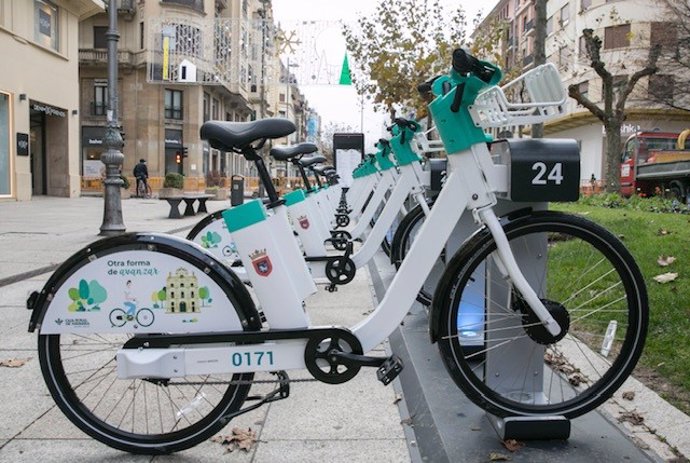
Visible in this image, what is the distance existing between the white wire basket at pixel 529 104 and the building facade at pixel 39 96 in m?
21.6

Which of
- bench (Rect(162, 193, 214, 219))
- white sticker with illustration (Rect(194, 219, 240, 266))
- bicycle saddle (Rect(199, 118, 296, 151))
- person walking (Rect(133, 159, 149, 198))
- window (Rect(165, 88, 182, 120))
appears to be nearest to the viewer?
bicycle saddle (Rect(199, 118, 296, 151))

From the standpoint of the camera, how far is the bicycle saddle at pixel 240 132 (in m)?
2.86

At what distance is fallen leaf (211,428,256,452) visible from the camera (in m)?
2.87

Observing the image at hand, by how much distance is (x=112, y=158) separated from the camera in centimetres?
1120

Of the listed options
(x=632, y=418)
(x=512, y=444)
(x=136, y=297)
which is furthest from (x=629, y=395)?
(x=136, y=297)

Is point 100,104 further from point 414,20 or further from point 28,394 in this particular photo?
point 28,394

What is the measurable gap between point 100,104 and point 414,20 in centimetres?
3580

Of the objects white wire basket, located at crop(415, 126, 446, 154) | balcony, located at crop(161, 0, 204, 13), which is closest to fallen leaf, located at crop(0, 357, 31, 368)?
white wire basket, located at crop(415, 126, 446, 154)

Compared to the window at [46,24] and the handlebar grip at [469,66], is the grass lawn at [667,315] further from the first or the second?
the window at [46,24]

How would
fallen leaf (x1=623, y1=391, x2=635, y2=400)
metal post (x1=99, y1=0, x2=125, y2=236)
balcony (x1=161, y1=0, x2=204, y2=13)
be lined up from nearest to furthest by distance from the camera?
fallen leaf (x1=623, y1=391, x2=635, y2=400), metal post (x1=99, y1=0, x2=125, y2=236), balcony (x1=161, y1=0, x2=204, y2=13)

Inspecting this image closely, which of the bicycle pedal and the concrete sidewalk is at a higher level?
the bicycle pedal

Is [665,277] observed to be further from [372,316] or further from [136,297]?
[136,297]

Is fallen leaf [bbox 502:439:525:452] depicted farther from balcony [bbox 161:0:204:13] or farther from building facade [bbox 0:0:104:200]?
balcony [bbox 161:0:204:13]

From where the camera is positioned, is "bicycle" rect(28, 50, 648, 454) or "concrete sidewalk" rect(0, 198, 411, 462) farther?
"concrete sidewalk" rect(0, 198, 411, 462)
